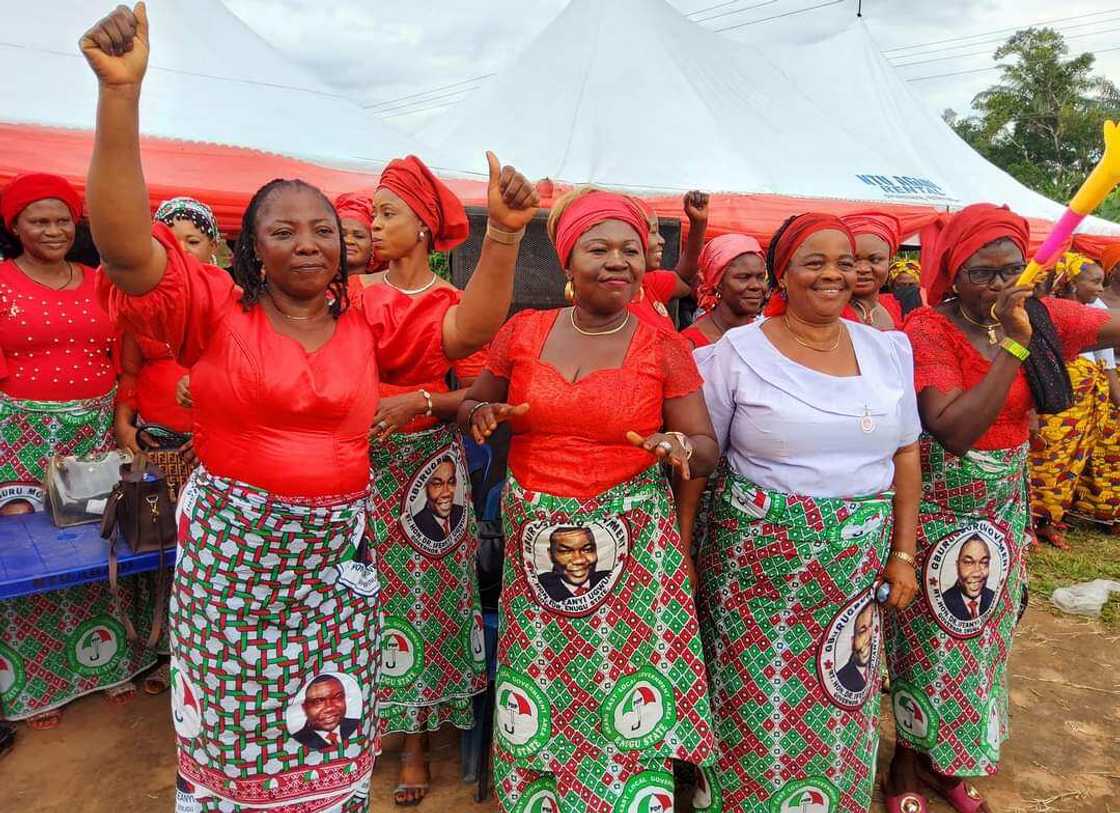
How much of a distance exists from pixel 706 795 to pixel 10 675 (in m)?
3.03

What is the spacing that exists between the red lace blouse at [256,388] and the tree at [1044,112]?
31.6m

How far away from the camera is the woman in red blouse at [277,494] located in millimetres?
1866

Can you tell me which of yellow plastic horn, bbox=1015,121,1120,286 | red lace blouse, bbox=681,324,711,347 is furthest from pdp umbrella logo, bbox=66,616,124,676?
yellow plastic horn, bbox=1015,121,1120,286

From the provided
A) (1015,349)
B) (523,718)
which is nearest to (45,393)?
(523,718)

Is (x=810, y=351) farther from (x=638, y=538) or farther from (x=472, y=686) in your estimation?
(x=472, y=686)

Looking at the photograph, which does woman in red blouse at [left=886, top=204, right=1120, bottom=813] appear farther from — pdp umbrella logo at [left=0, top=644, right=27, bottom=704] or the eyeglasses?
pdp umbrella logo at [left=0, top=644, right=27, bottom=704]

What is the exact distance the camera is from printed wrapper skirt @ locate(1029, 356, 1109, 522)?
5.82 meters

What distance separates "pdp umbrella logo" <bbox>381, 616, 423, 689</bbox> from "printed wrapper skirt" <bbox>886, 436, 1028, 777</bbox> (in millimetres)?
1784

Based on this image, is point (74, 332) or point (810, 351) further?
point (74, 332)

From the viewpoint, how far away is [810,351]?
8.00 feet

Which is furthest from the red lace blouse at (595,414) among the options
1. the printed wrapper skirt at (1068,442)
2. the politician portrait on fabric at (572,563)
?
the printed wrapper skirt at (1068,442)

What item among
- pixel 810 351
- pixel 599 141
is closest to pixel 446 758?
pixel 810 351

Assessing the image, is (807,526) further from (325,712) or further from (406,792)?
(406,792)

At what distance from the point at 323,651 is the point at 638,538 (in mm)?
921
